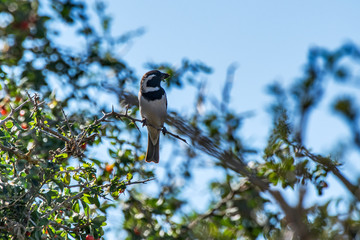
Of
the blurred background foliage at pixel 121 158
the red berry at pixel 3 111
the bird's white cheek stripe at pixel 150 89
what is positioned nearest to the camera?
the blurred background foliage at pixel 121 158

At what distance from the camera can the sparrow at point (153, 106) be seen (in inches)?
222

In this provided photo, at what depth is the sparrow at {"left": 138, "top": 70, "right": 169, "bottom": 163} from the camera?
18.5 feet

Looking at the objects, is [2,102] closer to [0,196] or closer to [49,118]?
[49,118]

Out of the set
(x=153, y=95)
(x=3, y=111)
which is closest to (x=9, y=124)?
(x=3, y=111)

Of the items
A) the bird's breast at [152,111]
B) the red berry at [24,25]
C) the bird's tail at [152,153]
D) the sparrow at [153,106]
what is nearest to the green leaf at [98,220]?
the bird's tail at [152,153]

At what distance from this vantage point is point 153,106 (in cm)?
577

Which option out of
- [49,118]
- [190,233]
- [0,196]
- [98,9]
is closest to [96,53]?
[98,9]

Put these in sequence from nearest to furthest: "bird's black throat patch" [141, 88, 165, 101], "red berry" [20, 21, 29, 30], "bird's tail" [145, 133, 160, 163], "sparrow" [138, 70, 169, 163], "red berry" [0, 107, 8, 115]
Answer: "red berry" [0, 107, 8, 115]
"red berry" [20, 21, 29, 30]
"bird's tail" [145, 133, 160, 163]
"sparrow" [138, 70, 169, 163]
"bird's black throat patch" [141, 88, 165, 101]

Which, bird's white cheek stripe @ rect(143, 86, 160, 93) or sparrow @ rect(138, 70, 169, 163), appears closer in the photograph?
sparrow @ rect(138, 70, 169, 163)

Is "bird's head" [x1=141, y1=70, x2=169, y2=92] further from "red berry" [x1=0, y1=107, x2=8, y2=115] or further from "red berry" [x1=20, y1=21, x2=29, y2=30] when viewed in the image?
"red berry" [x1=0, y1=107, x2=8, y2=115]

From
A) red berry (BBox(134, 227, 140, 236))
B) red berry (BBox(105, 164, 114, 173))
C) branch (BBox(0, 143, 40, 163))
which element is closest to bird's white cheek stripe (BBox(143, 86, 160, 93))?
red berry (BBox(105, 164, 114, 173))

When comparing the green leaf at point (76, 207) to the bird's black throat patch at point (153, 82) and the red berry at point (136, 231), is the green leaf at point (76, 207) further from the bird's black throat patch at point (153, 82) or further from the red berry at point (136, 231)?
the bird's black throat patch at point (153, 82)

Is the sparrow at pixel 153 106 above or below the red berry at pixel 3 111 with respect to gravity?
above

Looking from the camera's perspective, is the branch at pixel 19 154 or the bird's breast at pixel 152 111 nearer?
the branch at pixel 19 154
